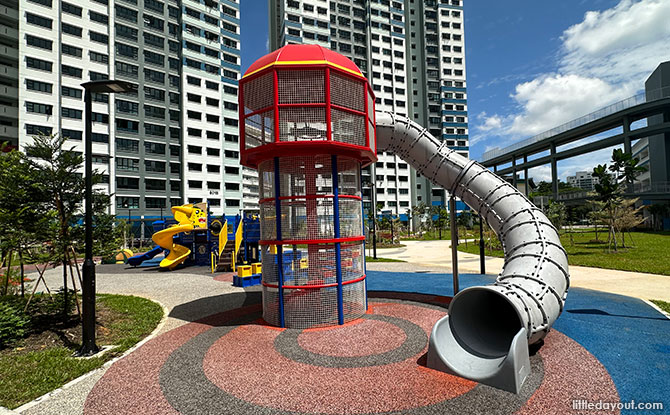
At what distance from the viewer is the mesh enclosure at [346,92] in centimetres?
945

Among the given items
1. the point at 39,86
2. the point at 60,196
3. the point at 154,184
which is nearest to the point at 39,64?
the point at 39,86

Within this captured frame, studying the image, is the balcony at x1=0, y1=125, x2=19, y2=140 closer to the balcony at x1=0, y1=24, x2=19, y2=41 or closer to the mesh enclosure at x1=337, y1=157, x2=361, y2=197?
the balcony at x1=0, y1=24, x2=19, y2=41

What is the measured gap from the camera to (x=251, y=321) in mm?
10203

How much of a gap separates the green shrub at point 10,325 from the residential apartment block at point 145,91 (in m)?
48.8

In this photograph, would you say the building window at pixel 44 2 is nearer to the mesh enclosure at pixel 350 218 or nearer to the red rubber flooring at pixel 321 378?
the red rubber flooring at pixel 321 378

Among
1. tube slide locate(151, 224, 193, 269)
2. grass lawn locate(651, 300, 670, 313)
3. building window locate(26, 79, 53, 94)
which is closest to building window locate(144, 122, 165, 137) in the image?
building window locate(26, 79, 53, 94)

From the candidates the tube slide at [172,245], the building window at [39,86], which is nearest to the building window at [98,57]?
the building window at [39,86]

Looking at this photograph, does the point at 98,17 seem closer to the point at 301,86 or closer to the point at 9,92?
the point at 9,92

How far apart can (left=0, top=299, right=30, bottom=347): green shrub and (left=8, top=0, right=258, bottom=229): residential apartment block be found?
4883 centimetres

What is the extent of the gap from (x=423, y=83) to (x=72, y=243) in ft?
325

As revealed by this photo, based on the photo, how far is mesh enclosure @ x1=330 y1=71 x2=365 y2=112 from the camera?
9445 mm

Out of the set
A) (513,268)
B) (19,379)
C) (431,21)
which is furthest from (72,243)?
(431,21)

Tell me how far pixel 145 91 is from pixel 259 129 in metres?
64.1

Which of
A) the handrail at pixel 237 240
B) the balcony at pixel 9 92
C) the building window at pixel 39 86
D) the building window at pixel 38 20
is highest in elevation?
the building window at pixel 38 20
